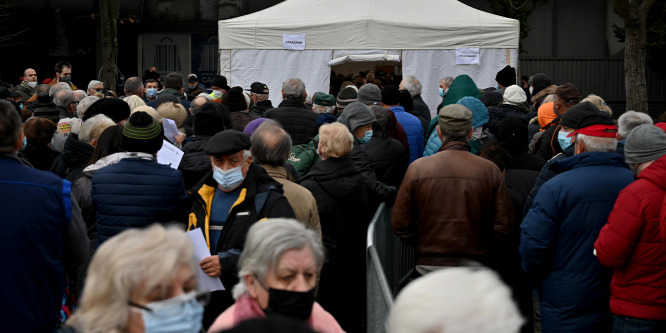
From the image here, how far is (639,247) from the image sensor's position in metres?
4.71

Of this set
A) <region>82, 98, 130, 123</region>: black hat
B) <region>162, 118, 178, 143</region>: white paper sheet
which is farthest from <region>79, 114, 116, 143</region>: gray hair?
<region>162, 118, 178, 143</region>: white paper sheet

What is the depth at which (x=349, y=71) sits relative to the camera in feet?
60.0

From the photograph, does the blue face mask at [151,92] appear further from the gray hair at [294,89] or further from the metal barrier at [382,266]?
the metal barrier at [382,266]

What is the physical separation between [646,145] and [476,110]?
3.13 meters

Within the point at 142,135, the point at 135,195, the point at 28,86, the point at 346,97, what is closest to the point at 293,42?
the point at 28,86

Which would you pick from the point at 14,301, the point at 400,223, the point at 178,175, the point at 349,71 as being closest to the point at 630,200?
the point at 400,223

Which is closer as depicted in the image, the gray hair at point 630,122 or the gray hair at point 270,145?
the gray hair at point 270,145

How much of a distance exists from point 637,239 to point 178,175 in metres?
2.61

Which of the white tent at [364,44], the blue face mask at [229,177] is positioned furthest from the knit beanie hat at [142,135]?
the white tent at [364,44]

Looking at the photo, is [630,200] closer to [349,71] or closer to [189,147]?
[189,147]

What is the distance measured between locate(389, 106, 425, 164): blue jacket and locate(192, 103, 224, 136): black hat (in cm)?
286

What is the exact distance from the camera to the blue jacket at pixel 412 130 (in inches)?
353

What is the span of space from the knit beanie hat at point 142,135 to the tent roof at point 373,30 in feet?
34.3

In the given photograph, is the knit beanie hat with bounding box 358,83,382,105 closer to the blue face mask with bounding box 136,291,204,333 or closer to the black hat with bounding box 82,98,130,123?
the black hat with bounding box 82,98,130,123
